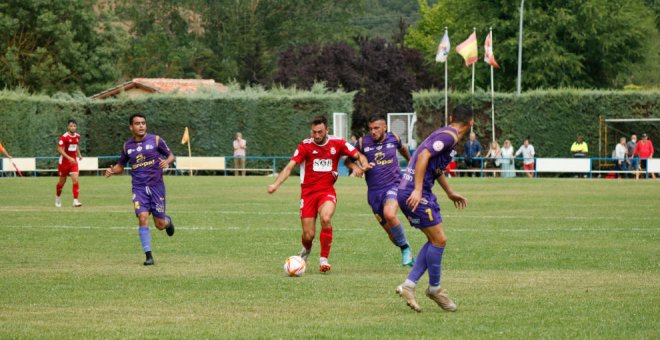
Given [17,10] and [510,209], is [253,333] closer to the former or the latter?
[510,209]

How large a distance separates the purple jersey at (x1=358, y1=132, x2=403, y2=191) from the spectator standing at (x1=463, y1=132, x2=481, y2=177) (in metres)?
32.5

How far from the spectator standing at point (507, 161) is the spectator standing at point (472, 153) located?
44.7 inches

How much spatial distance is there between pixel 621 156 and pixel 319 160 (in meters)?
33.0

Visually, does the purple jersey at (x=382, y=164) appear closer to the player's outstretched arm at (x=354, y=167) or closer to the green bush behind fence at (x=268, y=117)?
the player's outstretched arm at (x=354, y=167)

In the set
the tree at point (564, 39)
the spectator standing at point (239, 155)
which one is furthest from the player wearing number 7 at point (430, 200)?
the tree at point (564, 39)

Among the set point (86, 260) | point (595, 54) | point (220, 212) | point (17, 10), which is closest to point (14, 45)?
point (17, 10)

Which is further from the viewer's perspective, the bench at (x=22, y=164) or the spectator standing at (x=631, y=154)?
the bench at (x=22, y=164)

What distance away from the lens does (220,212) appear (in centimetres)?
2733

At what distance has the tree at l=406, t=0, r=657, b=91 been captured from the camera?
67.8 meters

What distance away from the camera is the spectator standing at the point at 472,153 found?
160 ft

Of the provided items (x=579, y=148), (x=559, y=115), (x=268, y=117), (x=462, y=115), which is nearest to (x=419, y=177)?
(x=462, y=115)

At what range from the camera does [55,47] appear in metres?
75.5

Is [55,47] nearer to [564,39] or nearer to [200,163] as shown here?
[200,163]

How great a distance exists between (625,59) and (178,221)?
2024 inches
